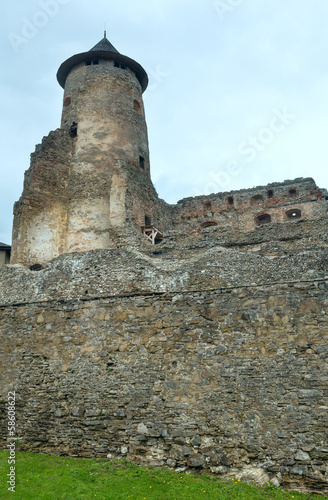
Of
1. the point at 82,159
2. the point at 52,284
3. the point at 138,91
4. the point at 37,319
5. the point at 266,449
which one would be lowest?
the point at 266,449

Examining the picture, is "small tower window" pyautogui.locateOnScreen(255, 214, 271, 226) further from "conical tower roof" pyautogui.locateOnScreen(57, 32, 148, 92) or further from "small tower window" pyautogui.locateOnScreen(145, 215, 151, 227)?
"conical tower roof" pyautogui.locateOnScreen(57, 32, 148, 92)

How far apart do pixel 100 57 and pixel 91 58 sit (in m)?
0.59

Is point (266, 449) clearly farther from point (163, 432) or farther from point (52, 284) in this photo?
point (52, 284)

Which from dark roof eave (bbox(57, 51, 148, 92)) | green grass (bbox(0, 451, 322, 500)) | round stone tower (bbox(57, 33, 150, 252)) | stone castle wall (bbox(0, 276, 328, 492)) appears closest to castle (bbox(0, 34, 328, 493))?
stone castle wall (bbox(0, 276, 328, 492))

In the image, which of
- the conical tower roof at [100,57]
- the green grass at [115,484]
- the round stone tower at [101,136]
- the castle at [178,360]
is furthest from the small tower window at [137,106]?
the green grass at [115,484]

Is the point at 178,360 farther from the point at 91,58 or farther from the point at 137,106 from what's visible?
the point at 91,58

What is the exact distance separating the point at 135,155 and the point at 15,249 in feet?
30.3

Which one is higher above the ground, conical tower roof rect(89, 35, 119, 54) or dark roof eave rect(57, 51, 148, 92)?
conical tower roof rect(89, 35, 119, 54)

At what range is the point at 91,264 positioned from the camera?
54.2 ft

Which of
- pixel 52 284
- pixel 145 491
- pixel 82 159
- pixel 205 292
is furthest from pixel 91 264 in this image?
pixel 82 159

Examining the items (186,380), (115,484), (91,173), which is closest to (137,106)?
(91,173)

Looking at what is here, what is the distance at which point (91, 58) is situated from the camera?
2866 centimetres

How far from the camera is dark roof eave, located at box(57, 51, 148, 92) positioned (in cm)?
2848

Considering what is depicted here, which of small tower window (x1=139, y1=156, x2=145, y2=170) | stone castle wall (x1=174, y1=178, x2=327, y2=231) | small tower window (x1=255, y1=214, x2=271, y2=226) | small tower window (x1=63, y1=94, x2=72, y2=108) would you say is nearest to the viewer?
small tower window (x1=139, y1=156, x2=145, y2=170)
